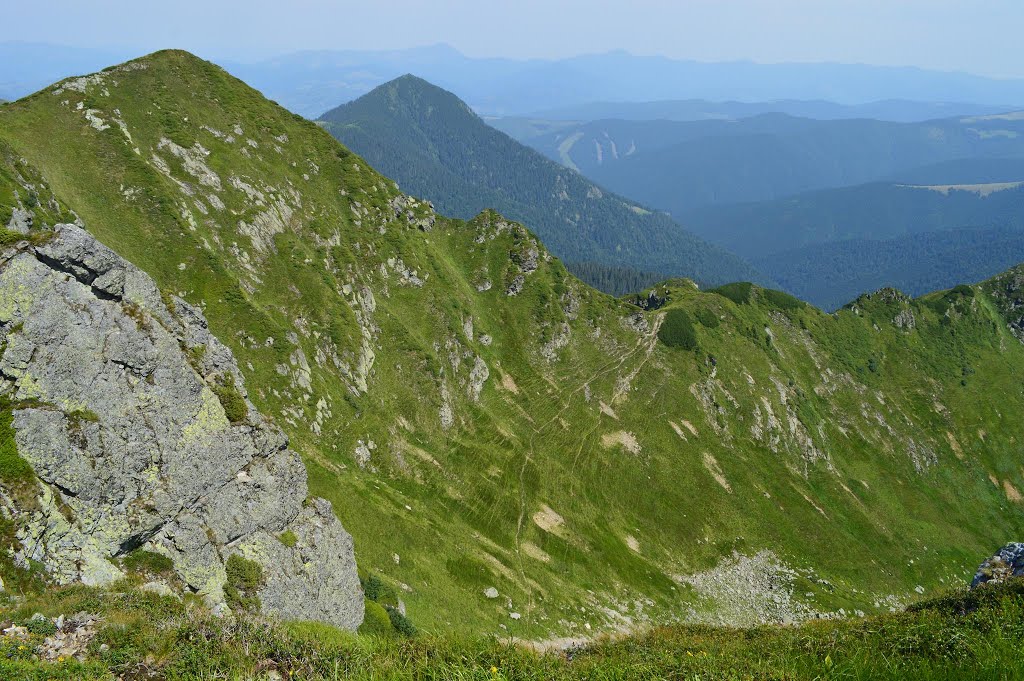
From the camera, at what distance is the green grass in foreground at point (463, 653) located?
11930 mm

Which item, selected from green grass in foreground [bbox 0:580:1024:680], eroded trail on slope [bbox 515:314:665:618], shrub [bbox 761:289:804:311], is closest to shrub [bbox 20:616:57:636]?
green grass in foreground [bbox 0:580:1024:680]

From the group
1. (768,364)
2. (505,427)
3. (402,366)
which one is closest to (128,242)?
(402,366)

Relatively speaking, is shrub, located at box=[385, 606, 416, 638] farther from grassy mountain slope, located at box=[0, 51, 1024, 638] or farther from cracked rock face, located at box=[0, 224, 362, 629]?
cracked rock face, located at box=[0, 224, 362, 629]

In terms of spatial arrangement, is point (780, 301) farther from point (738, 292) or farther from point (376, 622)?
point (376, 622)

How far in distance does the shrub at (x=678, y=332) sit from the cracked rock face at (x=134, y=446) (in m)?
120

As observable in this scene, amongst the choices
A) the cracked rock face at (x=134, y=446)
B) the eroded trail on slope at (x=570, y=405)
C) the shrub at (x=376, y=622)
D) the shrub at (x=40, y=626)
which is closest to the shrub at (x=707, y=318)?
the eroded trail on slope at (x=570, y=405)

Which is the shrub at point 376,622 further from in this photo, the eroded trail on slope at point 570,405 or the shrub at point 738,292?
the shrub at point 738,292

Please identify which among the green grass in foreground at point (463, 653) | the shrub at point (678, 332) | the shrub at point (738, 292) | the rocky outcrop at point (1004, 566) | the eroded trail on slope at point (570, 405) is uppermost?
the green grass in foreground at point (463, 653)

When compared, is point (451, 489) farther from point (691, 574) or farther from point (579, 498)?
point (691, 574)

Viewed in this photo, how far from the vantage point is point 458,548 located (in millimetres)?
76688

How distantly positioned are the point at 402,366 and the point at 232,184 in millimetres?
49030

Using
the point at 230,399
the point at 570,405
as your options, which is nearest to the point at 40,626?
the point at 230,399

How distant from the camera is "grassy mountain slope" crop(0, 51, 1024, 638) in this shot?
80938 mm

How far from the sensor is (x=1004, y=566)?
31.7 meters
